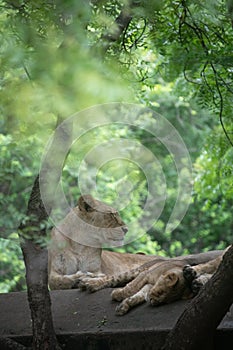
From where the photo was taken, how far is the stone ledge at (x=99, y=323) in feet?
17.5

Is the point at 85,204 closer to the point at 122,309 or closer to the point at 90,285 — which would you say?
the point at 90,285

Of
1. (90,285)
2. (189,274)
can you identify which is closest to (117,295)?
(90,285)

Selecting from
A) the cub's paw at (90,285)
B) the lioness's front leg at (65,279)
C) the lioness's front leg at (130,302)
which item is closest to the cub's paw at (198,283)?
the lioness's front leg at (130,302)

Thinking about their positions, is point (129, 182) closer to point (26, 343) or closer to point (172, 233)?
point (172, 233)

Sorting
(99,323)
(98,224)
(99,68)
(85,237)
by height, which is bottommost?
(99,323)

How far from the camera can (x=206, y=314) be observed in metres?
4.67

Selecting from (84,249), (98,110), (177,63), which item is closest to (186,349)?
Answer: (98,110)

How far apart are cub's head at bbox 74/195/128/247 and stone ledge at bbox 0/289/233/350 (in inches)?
66.5

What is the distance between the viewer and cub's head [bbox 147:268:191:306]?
5.61m

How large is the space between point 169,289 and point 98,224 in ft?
9.39

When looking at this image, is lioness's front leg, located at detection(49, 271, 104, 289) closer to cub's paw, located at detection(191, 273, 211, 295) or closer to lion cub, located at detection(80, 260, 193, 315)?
lion cub, located at detection(80, 260, 193, 315)

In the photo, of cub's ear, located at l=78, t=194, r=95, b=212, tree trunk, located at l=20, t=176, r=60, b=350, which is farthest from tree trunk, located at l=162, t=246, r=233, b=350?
cub's ear, located at l=78, t=194, r=95, b=212

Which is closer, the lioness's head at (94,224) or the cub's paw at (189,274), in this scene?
the cub's paw at (189,274)

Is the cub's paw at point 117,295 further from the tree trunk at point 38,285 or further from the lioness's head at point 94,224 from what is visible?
the lioness's head at point 94,224
